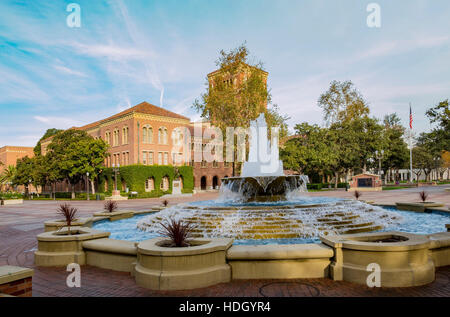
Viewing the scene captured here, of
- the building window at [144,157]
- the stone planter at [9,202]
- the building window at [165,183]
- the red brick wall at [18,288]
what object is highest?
the building window at [144,157]

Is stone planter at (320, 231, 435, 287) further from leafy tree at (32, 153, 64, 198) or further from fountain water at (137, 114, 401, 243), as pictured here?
leafy tree at (32, 153, 64, 198)

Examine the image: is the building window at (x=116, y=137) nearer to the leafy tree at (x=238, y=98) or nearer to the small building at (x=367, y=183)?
the leafy tree at (x=238, y=98)

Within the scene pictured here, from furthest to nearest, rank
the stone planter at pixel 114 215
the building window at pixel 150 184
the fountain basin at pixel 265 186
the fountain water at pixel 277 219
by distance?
1. the building window at pixel 150 184
2. the stone planter at pixel 114 215
3. the fountain basin at pixel 265 186
4. the fountain water at pixel 277 219

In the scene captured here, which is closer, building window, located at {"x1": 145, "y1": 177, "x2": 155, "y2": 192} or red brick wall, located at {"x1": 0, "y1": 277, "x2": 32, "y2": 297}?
red brick wall, located at {"x1": 0, "y1": 277, "x2": 32, "y2": 297}

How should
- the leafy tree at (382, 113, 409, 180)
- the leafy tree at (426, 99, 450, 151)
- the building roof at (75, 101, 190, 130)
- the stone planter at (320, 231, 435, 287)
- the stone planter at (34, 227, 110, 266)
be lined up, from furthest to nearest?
the leafy tree at (382, 113, 409, 180)
the building roof at (75, 101, 190, 130)
the leafy tree at (426, 99, 450, 151)
the stone planter at (34, 227, 110, 266)
the stone planter at (320, 231, 435, 287)

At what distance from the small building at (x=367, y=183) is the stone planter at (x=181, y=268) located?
4091 centimetres

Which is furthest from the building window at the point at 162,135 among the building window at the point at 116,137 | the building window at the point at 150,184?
the building window at the point at 116,137

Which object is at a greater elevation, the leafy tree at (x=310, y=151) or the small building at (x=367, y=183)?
the leafy tree at (x=310, y=151)

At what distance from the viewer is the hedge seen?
47375 millimetres

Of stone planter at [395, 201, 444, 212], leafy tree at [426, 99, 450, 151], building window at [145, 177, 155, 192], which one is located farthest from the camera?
building window at [145, 177, 155, 192]

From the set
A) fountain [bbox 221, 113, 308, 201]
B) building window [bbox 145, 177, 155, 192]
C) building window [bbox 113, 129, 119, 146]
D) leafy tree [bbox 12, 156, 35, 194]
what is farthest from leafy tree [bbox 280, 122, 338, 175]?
leafy tree [bbox 12, 156, 35, 194]

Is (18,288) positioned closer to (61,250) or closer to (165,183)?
(61,250)

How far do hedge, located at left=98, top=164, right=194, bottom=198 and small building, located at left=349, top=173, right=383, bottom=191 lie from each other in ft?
83.3

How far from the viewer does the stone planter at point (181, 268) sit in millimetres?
5125
